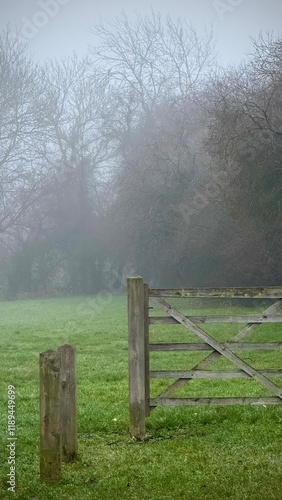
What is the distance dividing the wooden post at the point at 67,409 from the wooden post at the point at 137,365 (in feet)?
4.77

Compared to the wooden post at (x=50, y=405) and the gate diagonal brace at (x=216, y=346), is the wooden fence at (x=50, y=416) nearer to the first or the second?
the wooden post at (x=50, y=405)

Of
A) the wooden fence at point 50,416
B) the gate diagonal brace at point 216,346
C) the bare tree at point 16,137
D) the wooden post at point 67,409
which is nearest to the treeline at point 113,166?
the bare tree at point 16,137

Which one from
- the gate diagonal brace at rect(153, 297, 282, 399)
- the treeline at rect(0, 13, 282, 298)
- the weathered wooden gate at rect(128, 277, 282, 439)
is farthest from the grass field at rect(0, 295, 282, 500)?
the treeline at rect(0, 13, 282, 298)

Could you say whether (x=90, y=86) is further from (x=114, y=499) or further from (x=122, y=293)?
(x=114, y=499)

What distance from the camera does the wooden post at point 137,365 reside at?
35.9 ft

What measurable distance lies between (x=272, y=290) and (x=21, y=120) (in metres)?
55.3

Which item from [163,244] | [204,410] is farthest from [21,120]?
[204,410]

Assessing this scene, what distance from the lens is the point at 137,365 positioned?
36.0 feet

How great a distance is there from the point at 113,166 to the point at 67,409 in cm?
5952

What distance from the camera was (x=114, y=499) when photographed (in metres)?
8.17

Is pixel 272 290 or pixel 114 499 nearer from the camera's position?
pixel 114 499

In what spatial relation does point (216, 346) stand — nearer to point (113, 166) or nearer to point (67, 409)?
point (67, 409)

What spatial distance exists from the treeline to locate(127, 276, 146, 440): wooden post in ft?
96.6

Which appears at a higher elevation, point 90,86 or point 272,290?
point 90,86
